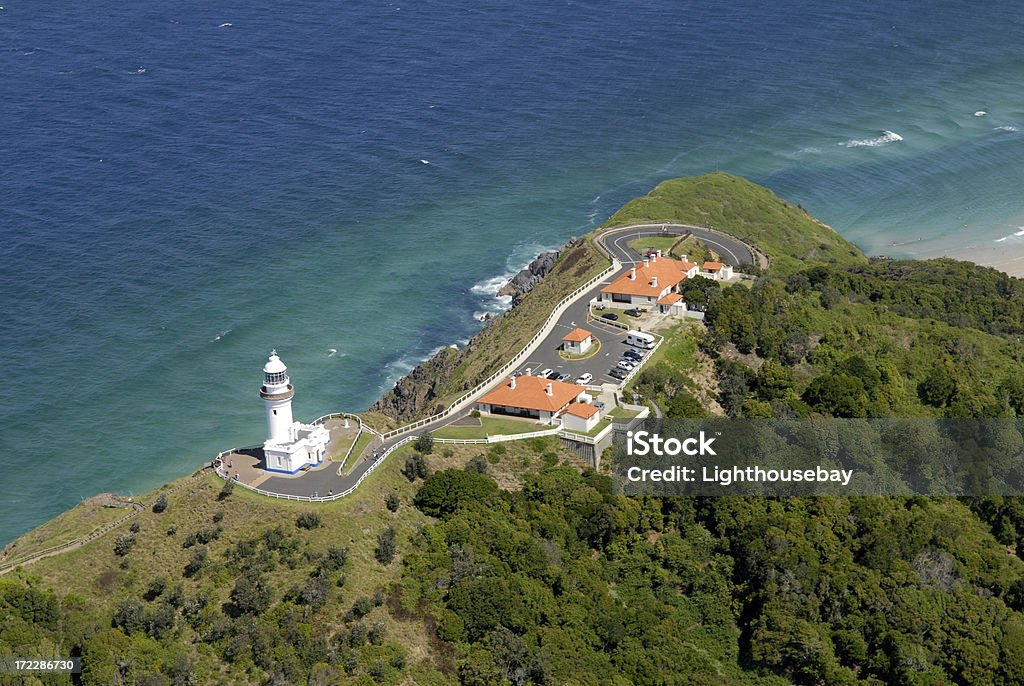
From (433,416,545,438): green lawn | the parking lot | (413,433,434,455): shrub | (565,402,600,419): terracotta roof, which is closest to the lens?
(413,433,434,455): shrub

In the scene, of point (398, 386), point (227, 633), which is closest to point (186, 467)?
point (398, 386)

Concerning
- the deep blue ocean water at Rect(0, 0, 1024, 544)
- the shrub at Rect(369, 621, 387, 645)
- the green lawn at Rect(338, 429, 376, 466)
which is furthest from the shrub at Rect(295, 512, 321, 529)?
the deep blue ocean water at Rect(0, 0, 1024, 544)

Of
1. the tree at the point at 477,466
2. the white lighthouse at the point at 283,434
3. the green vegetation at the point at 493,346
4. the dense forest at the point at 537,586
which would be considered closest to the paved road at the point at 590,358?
the white lighthouse at the point at 283,434

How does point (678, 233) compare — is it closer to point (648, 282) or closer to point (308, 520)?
point (648, 282)

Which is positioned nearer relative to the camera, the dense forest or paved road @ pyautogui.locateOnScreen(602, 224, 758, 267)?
the dense forest

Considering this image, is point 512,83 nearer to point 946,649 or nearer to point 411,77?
point 411,77

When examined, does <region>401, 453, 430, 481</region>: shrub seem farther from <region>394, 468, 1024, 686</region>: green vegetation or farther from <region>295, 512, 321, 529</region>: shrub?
<region>295, 512, 321, 529</region>: shrub

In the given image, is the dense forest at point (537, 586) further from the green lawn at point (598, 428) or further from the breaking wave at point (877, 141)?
the breaking wave at point (877, 141)
